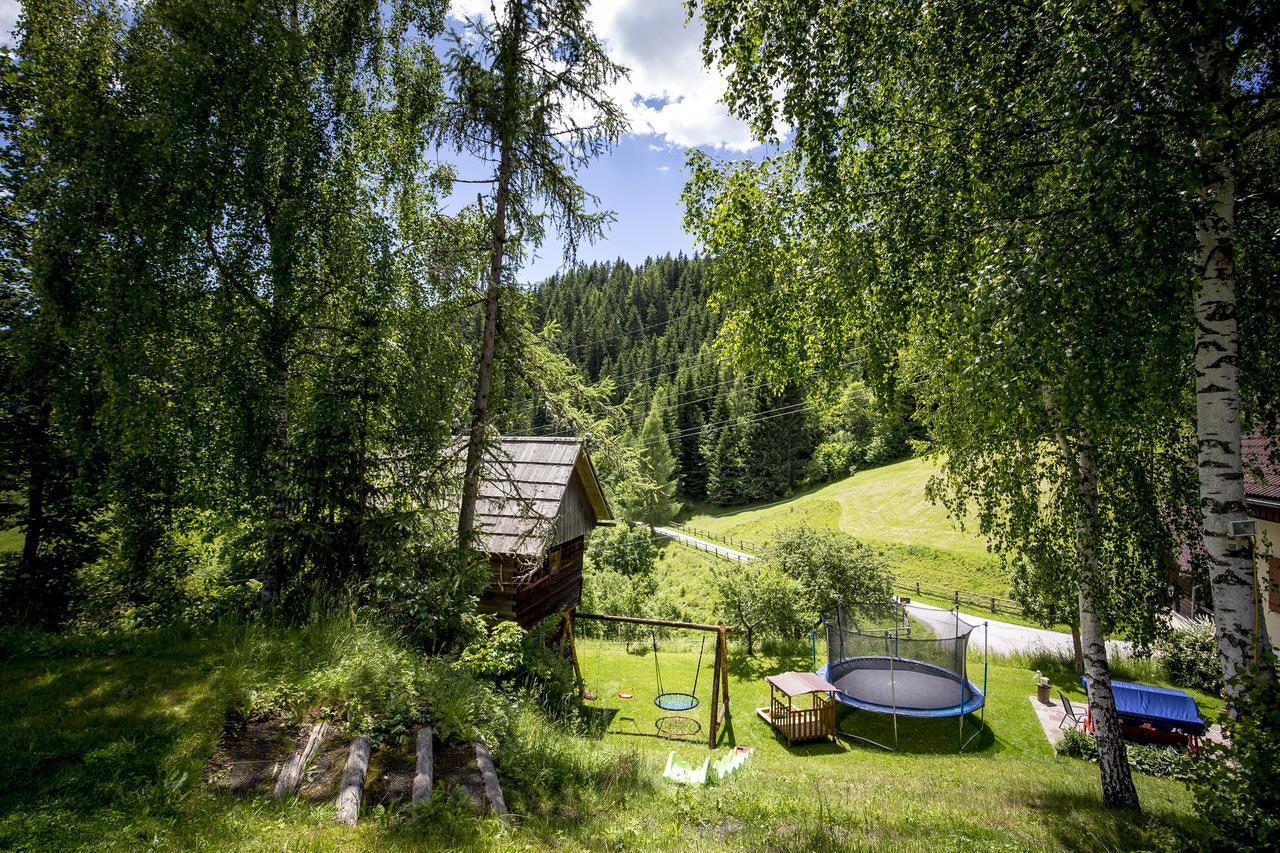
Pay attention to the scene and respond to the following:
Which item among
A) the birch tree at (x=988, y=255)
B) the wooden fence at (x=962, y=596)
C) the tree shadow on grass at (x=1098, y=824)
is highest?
the birch tree at (x=988, y=255)

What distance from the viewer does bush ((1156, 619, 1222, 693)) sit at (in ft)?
48.7

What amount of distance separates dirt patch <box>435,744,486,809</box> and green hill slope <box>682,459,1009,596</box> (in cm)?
1727

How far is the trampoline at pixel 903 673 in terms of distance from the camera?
13.5m

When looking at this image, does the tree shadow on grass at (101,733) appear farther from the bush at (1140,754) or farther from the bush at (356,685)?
the bush at (1140,754)

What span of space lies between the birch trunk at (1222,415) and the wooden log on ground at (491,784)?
595 centimetres

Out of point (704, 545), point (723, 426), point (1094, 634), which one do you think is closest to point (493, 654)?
point (1094, 634)

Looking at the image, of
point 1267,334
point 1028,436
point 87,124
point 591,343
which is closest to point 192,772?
point 87,124

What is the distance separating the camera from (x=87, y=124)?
5957mm

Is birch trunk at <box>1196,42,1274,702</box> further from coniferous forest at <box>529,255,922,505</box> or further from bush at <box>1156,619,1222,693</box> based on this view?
coniferous forest at <box>529,255,922,505</box>

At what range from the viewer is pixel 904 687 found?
50.2ft

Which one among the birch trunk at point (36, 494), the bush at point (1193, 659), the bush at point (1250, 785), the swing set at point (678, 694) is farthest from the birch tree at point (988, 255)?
the bush at point (1193, 659)

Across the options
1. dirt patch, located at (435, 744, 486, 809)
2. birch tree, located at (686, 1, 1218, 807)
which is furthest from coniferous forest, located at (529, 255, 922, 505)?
dirt patch, located at (435, 744, 486, 809)

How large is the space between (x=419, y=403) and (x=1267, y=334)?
956cm

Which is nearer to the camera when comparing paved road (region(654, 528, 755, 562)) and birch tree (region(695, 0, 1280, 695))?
birch tree (region(695, 0, 1280, 695))
